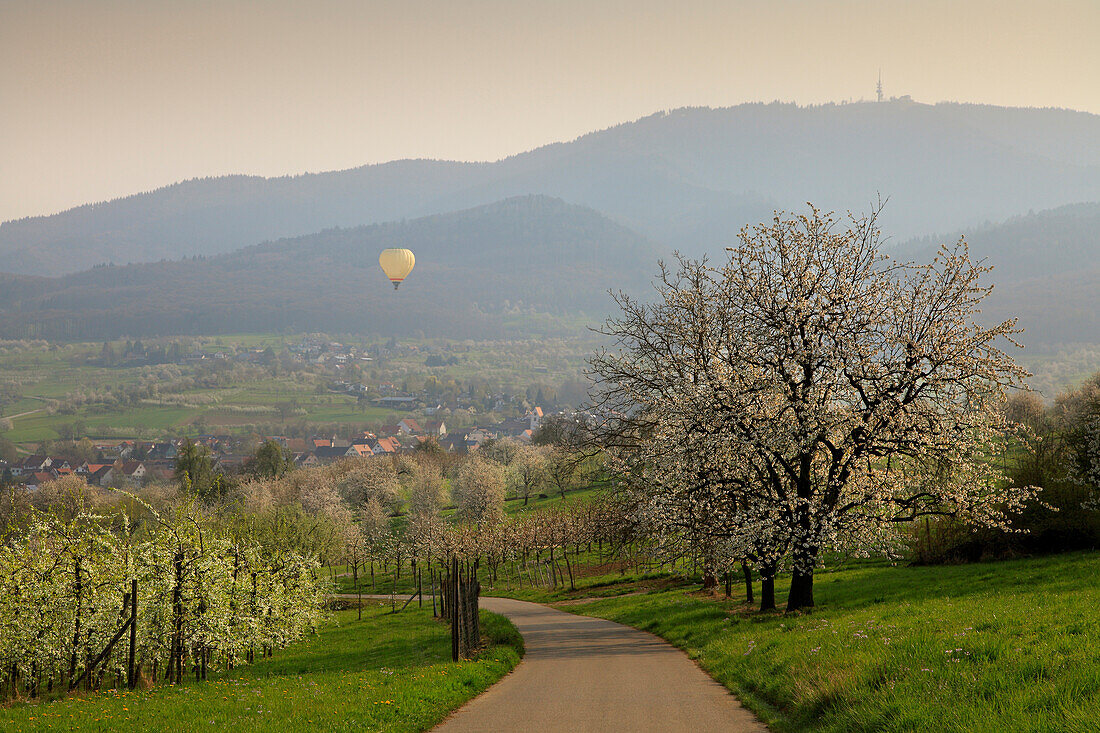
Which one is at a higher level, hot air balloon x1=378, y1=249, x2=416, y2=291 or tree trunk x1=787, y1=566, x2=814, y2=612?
hot air balloon x1=378, y1=249, x2=416, y2=291

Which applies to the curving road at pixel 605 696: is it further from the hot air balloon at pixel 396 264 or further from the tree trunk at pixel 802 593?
the hot air balloon at pixel 396 264

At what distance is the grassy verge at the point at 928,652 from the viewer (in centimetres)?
963

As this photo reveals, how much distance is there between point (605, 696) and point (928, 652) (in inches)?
245

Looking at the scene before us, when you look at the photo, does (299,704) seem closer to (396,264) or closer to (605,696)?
(605,696)

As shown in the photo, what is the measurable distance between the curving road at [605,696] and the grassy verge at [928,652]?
71 cm

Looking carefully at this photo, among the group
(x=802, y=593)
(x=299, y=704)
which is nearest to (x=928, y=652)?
(x=802, y=593)

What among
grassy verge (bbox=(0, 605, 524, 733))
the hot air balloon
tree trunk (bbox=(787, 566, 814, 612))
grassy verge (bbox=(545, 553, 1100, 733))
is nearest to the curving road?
grassy verge (bbox=(0, 605, 524, 733))

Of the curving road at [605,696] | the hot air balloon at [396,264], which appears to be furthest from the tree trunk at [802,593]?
the hot air balloon at [396,264]

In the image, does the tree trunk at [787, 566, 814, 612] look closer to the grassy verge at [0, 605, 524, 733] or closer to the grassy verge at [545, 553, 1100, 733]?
the grassy verge at [545, 553, 1100, 733]

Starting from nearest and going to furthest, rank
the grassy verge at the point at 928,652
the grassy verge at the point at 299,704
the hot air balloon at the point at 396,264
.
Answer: the grassy verge at the point at 928,652
the grassy verge at the point at 299,704
the hot air balloon at the point at 396,264

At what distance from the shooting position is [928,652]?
12.7 m

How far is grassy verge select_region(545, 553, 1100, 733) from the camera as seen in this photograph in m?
9.63

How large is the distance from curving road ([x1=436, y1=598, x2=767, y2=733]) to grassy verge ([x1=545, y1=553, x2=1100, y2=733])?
71cm

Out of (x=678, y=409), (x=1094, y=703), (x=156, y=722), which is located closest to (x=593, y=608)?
(x=678, y=409)
